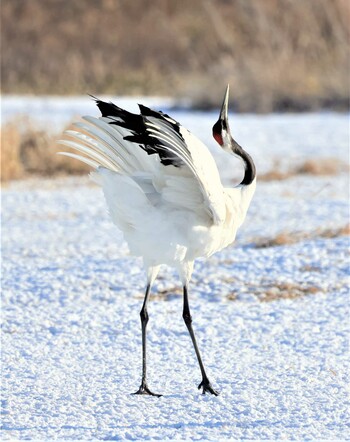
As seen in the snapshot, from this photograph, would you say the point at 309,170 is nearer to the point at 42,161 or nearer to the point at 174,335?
the point at 42,161

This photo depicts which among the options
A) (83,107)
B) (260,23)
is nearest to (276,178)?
(260,23)

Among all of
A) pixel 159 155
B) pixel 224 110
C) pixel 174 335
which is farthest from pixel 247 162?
pixel 174 335

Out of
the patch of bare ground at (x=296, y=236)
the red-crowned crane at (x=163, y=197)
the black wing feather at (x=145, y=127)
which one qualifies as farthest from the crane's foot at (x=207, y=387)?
the patch of bare ground at (x=296, y=236)

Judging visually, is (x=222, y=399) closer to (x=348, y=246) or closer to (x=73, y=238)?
(x=348, y=246)

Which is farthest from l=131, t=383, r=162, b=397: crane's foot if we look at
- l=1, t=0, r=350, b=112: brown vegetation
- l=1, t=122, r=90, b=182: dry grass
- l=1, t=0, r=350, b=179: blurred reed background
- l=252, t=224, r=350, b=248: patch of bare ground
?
l=1, t=0, r=350, b=112: brown vegetation

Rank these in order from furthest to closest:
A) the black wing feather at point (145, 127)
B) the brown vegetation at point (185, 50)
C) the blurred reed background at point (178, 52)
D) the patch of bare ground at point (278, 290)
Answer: the brown vegetation at point (185, 50)
the blurred reed background at point (178, 52)
the patch of bare ground at point (278, 290)
the black wing feather at point (145, 127)

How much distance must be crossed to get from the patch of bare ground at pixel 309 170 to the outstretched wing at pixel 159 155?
6838 millimetres

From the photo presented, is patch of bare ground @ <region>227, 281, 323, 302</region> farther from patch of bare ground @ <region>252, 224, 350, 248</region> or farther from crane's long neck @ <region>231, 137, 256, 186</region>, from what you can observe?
crane's long neck @ <region>231, 137, 256, 186</region>

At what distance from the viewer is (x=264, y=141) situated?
14148 millimetres

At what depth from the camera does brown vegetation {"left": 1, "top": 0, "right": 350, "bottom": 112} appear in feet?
59.2

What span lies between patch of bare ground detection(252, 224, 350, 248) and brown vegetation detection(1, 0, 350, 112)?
9911 mm

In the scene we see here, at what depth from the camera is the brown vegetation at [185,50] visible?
59.2ft

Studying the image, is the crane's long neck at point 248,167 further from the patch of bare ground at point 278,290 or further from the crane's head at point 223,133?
the patch of bare ground at point 278,290

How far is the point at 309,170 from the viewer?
11.6 metres
